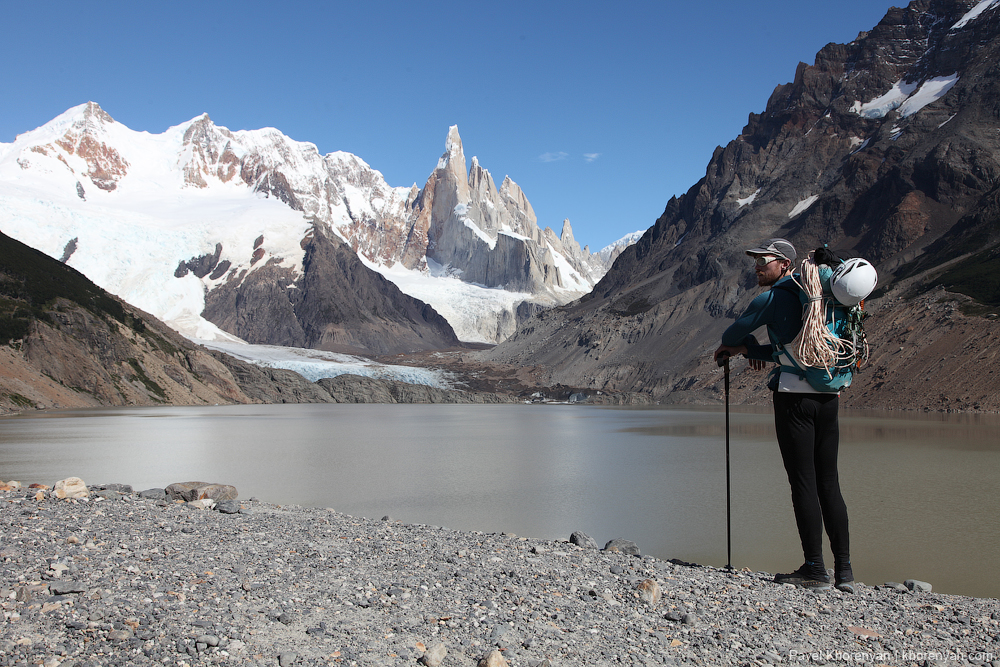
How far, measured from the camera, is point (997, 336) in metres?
48.2

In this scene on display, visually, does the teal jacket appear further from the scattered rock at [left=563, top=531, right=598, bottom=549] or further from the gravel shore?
the scattered rock at [left=563, top=531, right=598, bottom=549]

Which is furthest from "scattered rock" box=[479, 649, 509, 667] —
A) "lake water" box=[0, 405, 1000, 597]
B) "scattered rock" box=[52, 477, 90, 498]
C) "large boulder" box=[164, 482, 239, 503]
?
"large boulder" box=[164, 482, 239, 503]

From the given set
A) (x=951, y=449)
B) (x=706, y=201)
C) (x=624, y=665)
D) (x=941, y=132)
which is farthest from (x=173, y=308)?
(x=624, y=665)

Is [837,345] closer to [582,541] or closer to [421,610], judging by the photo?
[421,610]

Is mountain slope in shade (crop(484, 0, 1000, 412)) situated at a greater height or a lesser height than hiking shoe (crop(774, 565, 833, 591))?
greater

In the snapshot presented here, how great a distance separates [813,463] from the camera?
565 centimetres

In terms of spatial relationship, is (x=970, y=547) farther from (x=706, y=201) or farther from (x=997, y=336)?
(x=706, y=201)

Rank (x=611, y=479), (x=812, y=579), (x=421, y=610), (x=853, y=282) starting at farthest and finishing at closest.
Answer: (x=611, y=479) → (x=812, y=579) → (x=853, y=282) → (x=421, y=610)

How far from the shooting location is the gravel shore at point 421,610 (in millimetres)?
4277

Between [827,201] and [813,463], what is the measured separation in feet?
332

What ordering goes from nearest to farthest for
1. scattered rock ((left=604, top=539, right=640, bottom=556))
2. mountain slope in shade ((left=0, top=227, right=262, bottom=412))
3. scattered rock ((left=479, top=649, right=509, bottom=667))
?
scattered rock ((left=479, top=649, right=509, bottom=667)) → scattered rock ((left=604, top=539, right=640, bottom=556)) → mountain slope in shade ((left=0, top=227, right=262, bottom=412))

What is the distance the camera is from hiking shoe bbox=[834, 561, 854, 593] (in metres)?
5.69

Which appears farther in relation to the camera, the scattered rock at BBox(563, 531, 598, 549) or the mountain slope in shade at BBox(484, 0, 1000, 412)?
the mountain slope in shade at BBox(484, 0, 1000, 412)

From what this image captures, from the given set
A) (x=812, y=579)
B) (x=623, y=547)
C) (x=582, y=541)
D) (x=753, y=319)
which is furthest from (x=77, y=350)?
(x=812, y=579)
